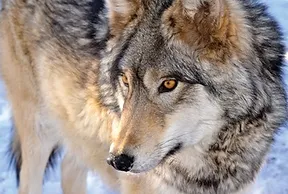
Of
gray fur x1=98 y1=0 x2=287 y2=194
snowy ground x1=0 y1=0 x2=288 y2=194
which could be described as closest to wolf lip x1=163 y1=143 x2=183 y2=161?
gray fur x1=98 y1=0 x2=287 y2=194

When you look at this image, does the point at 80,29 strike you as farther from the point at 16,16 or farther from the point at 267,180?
the point at 267,180

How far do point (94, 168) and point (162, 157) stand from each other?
3.73 feet

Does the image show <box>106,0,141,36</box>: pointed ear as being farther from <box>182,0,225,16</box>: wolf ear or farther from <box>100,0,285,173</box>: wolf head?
<box>182,0,225,16</box>: wolf ear

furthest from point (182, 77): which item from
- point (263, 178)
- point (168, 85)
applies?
point (263, 178)

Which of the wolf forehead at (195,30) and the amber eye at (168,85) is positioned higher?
the wolf forehead at (195,30)

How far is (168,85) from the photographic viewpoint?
3184 millimetres

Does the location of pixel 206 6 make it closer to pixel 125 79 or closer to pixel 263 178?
pixel 125 79

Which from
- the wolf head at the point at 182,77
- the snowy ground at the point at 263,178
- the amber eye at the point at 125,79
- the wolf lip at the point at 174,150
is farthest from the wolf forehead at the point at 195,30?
the snowy ground at the point at 263,178

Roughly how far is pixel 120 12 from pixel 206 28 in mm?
539

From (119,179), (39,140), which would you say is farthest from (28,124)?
(119,179)

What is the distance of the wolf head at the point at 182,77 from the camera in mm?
3150

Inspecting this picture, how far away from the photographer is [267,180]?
510 centimetres

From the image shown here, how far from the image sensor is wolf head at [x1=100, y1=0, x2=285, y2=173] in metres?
3.15

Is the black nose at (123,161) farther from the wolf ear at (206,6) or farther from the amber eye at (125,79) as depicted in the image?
the wolf ear at (206,6)
